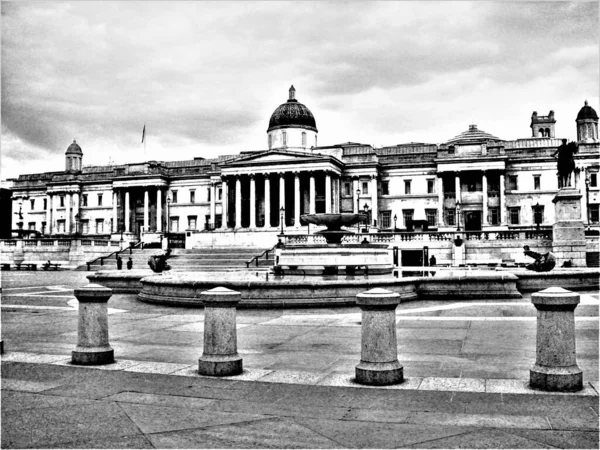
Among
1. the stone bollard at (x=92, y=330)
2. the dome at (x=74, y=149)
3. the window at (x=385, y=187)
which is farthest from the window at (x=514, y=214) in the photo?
the stone bollard at (x=92, y=330)

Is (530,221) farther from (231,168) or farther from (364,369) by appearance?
(364,369)

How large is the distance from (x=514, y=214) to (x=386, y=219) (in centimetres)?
1680

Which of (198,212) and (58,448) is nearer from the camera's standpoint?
(58,448)

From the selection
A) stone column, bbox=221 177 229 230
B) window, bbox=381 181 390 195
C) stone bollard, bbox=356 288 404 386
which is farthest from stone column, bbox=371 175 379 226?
stone bollard, bbox=356 288 404 386

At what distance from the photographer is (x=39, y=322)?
15602 mm

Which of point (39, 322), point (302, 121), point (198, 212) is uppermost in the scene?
point (302, 121)

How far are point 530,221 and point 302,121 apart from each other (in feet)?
109

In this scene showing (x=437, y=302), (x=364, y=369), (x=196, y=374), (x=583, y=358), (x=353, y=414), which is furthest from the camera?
(x=437, y=302)

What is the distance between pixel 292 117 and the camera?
9044cm

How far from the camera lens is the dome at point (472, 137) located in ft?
283

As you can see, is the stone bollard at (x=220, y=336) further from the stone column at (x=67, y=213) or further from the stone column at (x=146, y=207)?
the stone column at (x=67, y=213)

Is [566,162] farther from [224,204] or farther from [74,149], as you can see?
[74,149]

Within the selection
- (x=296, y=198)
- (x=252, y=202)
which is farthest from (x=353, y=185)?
(x=252, y=202)

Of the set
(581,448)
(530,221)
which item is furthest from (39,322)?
(530,221)
